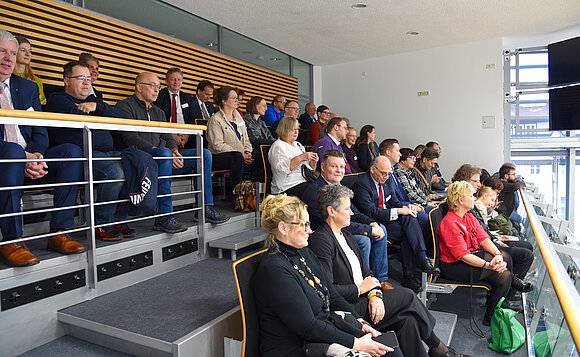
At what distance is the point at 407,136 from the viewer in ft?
31.3

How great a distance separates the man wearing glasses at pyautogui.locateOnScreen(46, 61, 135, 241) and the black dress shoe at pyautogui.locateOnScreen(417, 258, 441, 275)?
2451 millimetres

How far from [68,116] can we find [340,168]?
2128 mm

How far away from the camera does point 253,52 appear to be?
794 cm

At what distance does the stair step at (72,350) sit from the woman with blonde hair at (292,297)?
2.65ft

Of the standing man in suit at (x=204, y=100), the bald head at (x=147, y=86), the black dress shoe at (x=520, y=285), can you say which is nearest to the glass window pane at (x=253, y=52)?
the standing man in suit at (x=204, y=100)

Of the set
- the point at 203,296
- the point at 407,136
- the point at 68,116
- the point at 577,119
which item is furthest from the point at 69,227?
the point at 577,119

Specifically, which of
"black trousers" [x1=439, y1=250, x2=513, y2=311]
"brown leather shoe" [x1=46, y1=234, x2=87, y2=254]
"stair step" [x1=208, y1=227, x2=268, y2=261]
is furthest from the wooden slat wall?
"black trousers" [x1=439, y1=250, x2=513, y2=311]

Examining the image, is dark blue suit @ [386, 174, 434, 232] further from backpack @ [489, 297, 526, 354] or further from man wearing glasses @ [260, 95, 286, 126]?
man wearing glasses @ [260, 95, 286, 126]

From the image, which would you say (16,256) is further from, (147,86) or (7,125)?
(147,86)

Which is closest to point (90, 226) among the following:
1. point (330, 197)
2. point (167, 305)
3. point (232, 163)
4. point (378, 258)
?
point (167, 305)

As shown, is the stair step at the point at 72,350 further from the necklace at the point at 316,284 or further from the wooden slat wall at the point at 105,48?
the wooden slat wall at the point at 105,48

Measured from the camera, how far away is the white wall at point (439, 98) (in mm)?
8703

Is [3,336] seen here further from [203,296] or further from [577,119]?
[577,119]

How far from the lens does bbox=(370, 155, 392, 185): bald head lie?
4.08 m
